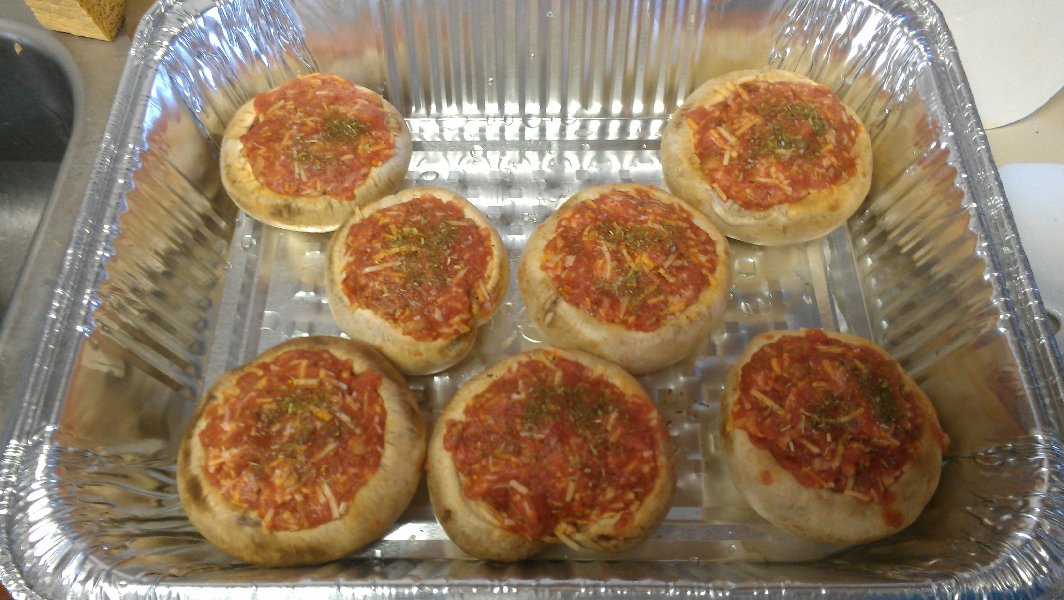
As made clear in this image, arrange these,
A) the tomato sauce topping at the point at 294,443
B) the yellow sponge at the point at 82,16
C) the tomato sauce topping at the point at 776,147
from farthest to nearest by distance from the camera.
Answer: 1. the yellow sponge at the point at 82,16
2. the tomato sauce topping at the point at 776,147
3. the tomato sauce topping at the point at 294,443

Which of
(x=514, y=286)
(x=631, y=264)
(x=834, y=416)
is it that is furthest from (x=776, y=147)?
(x=514, y=286)

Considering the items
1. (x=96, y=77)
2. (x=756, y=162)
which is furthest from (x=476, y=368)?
(x=96, y=77)

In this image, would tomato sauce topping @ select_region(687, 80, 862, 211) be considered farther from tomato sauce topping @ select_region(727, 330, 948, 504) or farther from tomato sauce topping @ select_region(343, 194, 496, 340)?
tomato sauce topping @ select_region(343, 194, 496, 340)

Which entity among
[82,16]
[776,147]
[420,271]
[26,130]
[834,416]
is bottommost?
[834,416]

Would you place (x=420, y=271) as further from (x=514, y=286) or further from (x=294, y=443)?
(x=294, y=443)

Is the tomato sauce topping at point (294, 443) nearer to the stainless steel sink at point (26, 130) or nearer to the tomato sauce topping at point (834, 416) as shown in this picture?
the tomato sauce topping at point (834, 416)

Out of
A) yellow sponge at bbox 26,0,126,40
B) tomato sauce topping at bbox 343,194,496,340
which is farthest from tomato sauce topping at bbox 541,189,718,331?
yellow sponge at bbox 26,0,126,40

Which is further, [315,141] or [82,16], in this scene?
[82,16]

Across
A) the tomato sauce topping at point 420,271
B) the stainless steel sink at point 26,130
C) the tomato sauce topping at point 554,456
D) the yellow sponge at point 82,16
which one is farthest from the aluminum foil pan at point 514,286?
the stainless steel sink at point 26,130
